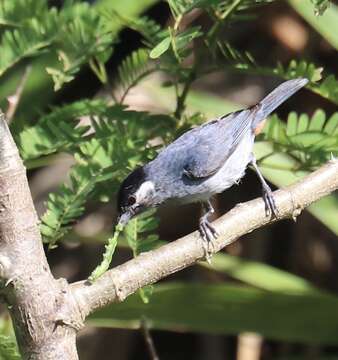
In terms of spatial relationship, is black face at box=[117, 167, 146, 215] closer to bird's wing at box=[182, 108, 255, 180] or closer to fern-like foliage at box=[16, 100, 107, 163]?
fern-like foliage at box=[16, 100, 107, 163]

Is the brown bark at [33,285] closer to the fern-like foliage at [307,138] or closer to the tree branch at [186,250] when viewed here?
the tree branch at [186,250]

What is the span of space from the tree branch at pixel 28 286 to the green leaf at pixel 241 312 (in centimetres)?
202

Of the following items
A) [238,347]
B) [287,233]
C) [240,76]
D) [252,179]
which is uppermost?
[240,76]

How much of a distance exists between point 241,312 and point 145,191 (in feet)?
4.18

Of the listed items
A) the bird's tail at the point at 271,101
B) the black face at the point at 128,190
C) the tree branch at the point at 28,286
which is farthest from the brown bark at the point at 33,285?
the bird's tail at the point at 271,101

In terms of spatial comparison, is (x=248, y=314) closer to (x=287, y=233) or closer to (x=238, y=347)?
(x=238, y=347)

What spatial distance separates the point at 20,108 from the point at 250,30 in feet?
8.79

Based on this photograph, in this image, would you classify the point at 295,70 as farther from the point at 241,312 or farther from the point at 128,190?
the point at 241,312

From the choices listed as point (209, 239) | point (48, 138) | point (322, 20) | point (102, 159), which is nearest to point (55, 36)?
point (48, 138)

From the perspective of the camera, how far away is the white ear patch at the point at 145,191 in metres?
2.93

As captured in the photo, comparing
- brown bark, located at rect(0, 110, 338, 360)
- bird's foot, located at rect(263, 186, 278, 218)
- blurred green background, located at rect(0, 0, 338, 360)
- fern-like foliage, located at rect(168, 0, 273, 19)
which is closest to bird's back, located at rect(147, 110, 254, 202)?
blurred green background, located at rect(0, 0, 338, 360)

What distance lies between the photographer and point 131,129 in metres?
2.88

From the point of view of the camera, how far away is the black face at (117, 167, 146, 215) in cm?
279

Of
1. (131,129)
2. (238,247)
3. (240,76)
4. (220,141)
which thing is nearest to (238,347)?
(238,247)
